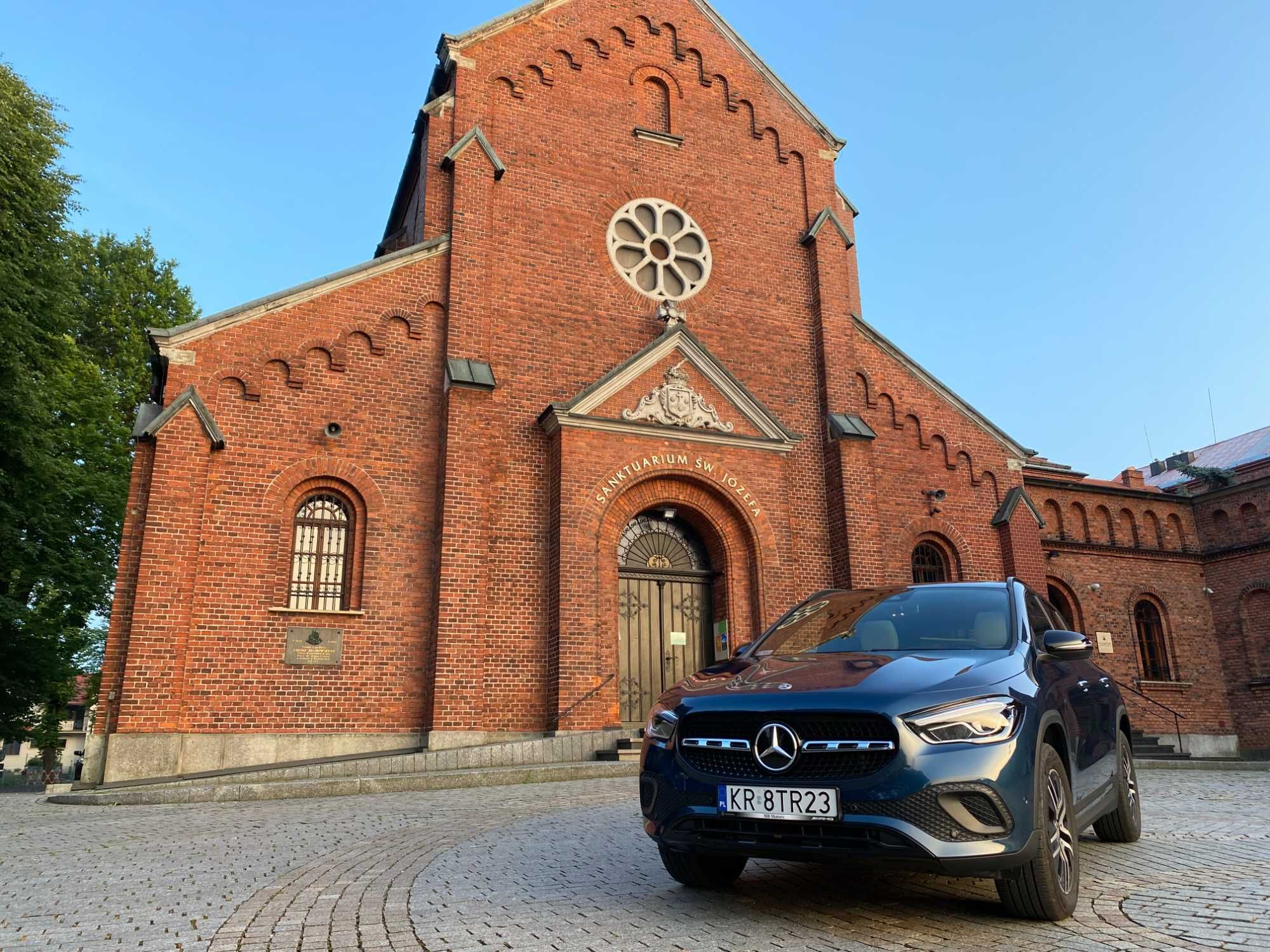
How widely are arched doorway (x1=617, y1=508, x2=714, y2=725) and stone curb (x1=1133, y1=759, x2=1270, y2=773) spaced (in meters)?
6.72

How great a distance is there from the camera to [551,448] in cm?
1406

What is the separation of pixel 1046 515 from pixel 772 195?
9636mm

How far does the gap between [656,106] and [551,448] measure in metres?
7.72

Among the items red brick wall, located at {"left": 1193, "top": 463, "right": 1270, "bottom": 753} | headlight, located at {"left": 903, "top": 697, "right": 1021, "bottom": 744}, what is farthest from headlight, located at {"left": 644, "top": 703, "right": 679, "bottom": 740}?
red brick wall, located at {"left": 1193, "top": 463, "right": 1270, "bottom": 753}

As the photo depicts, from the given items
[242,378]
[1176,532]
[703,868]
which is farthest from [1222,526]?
[703,868]

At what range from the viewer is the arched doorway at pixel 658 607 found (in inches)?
553

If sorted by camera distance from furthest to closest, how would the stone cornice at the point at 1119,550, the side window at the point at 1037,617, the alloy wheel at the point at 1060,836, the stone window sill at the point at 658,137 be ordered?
the stone cornice at the point at 1119,550 → the stone window sill at the point at 658,137 → the side window at the point at 1037,617 → the alloy wheel at the point at 1060,836

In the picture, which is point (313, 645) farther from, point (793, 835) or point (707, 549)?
point (793, 835)

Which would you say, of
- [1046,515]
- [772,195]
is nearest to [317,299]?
[772,195]

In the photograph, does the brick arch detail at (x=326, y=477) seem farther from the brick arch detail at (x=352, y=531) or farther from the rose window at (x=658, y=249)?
the rose window at (x=658, y=249)

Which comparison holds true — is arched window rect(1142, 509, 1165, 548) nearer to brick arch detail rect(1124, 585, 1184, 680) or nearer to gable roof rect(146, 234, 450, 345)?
brick arch detail rect(1124, 585, 1184, 680)

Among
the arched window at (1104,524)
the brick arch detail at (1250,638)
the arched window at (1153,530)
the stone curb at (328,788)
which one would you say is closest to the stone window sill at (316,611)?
the stone curb at (328,788)

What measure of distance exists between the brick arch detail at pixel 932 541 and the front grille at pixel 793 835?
1285cm

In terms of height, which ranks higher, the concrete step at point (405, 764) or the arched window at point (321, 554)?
the arched window at point (321, 554)
